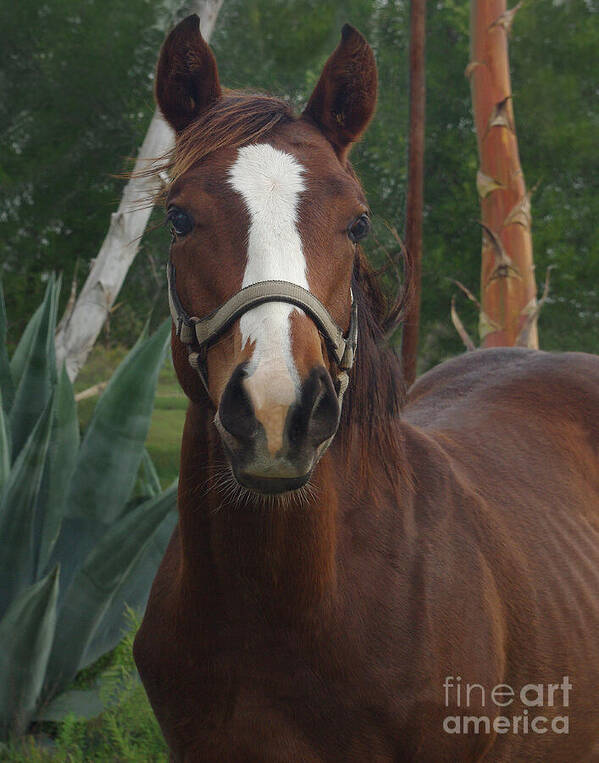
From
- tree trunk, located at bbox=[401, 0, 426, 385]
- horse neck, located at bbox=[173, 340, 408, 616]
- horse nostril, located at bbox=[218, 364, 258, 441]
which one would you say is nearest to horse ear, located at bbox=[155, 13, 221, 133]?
horse neck, located at bbox=[173, 340, 408, 616]

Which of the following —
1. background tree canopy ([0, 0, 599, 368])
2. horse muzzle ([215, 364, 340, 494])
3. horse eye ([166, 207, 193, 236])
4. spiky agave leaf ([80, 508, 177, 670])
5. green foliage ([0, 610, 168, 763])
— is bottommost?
green foliage ([0, 610, 168, 763])

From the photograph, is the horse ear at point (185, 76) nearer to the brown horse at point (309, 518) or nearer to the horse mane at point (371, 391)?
the brown horse at point (309, 518)

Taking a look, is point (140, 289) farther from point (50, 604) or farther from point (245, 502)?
point (245, 502)

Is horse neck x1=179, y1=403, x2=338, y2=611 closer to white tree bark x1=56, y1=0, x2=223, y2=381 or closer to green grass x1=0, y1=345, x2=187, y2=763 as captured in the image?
green grass x1=0, y1=345, x2=187, y2=763

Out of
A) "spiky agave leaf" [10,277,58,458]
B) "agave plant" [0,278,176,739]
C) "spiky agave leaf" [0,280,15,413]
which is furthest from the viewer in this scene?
"spiky agave leaf" [0,280,15,413]

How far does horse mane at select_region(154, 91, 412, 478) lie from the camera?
59.1 inches

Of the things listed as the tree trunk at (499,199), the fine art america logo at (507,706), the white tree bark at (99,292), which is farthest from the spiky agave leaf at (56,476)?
the tree trunk at (499,199)

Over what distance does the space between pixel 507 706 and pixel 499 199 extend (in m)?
4.13

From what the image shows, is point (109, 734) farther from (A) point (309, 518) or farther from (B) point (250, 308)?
(B) point (250, 308)

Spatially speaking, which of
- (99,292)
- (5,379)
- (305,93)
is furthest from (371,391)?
(305,93)

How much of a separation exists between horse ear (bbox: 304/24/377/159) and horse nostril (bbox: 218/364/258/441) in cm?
72

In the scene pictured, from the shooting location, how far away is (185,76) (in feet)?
5.35

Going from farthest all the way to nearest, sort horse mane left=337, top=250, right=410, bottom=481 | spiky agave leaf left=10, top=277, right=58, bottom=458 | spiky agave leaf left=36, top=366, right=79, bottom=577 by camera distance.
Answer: spiky agave leaf left=10, top=277, right=58, bottom=458, spiky agave leaf left=36, top=366, right=79, bottom=577, horse mane left=337, top=250, right=410, bottom=481

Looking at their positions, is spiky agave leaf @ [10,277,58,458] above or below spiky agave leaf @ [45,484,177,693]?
above
